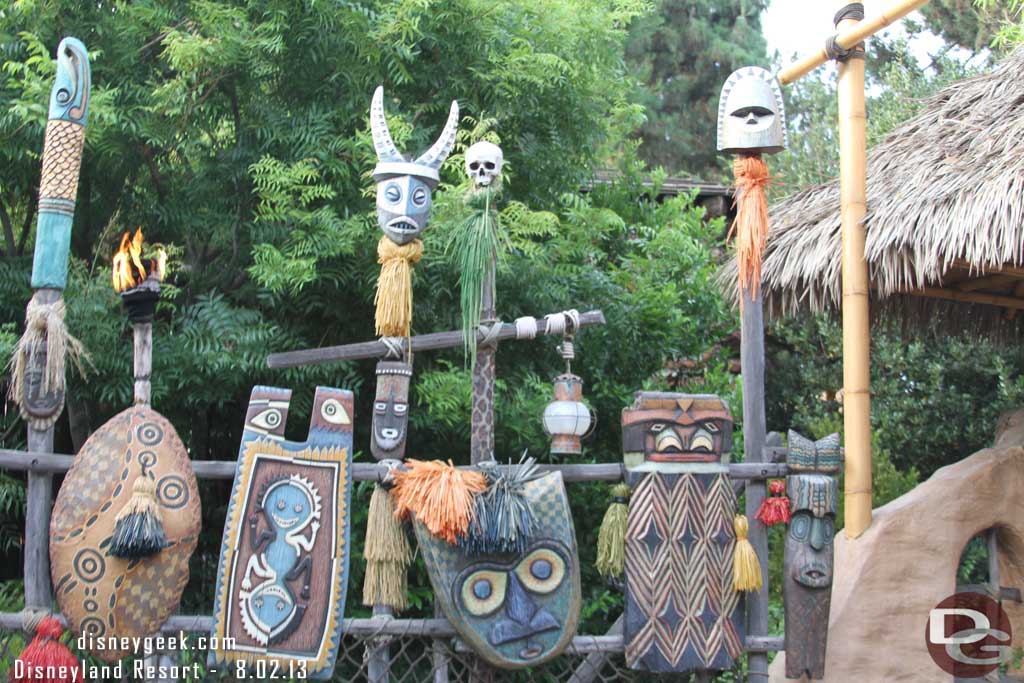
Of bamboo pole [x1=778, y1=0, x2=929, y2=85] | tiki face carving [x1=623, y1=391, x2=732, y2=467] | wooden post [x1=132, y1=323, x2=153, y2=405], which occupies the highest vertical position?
bamboo pole [x1=778, y1=0, x2=929, y2=85]

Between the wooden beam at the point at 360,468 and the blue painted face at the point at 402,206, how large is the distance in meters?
0.98

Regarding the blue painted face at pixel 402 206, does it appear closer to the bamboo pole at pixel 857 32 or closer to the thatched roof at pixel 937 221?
the bamboo pole at pixel 857 32

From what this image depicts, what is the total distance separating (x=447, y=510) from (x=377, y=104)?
1719 millimetres

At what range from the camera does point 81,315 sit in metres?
5.09

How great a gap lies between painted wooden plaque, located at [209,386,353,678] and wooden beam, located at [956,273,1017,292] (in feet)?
10.8

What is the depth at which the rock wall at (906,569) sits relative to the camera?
4.63 m

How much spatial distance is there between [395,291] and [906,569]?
8.44 ft

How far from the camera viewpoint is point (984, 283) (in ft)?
18.0

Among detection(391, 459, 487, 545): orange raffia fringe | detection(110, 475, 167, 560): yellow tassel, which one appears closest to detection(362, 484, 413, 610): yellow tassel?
detection(391, 459, 487, 545): orange raffia fringe

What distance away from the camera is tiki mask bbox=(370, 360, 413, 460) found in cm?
445

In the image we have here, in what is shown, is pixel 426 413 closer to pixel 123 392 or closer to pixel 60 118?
pixel 123 392

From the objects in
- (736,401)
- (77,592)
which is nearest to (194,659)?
(77,592)

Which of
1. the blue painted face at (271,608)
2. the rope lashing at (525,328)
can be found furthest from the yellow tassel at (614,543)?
the blue painted face at (271,608)

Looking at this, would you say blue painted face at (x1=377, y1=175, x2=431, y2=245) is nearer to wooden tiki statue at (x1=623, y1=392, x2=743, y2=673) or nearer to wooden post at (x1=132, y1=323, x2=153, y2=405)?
wooden post at (x1=132, y1=323, x2=153, y2=405)
